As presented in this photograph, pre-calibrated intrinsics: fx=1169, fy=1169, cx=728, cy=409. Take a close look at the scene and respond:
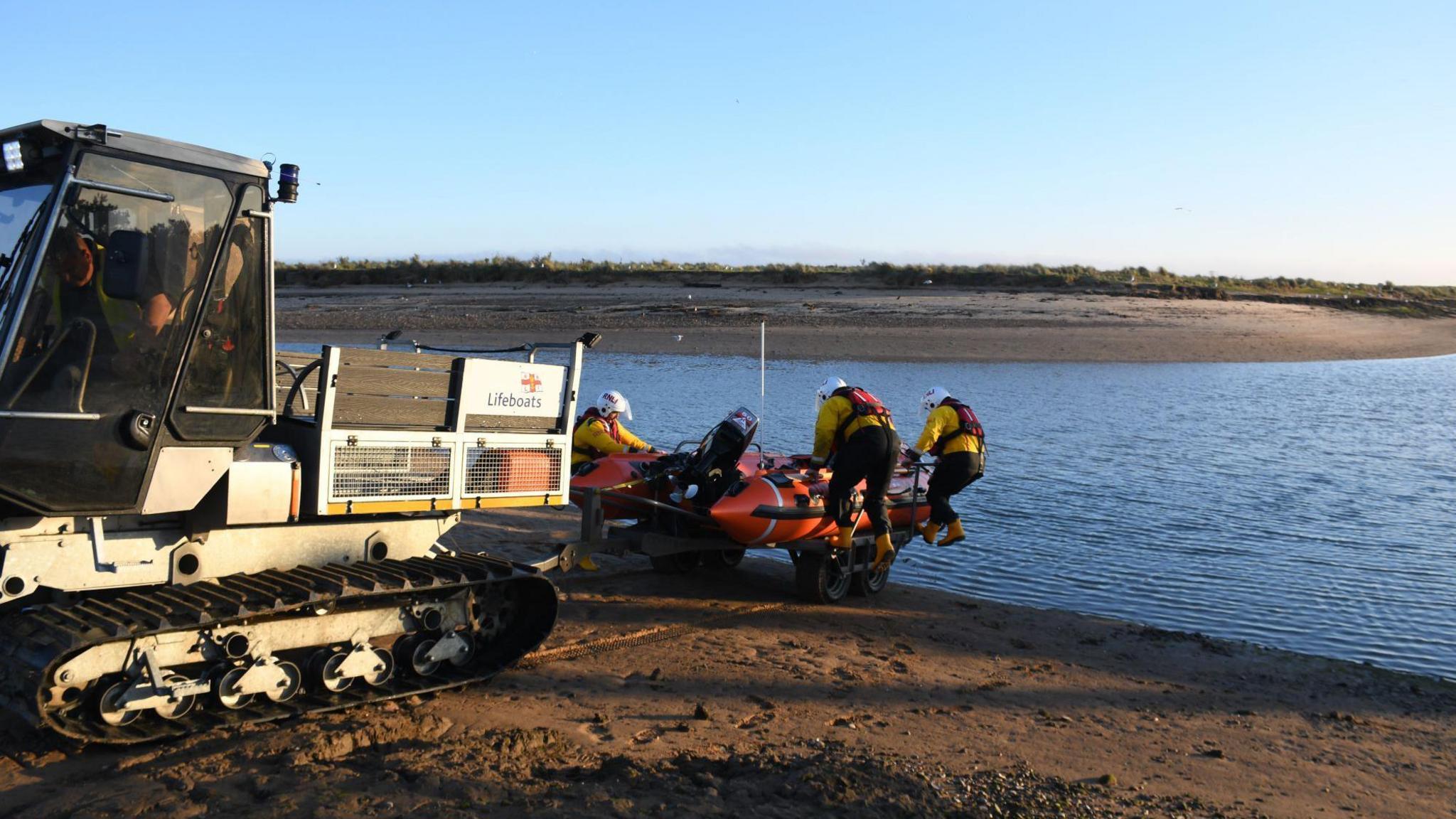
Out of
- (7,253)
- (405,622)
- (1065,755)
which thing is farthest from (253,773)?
(1065,755)

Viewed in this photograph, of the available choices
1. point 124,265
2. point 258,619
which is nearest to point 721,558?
point 258,619

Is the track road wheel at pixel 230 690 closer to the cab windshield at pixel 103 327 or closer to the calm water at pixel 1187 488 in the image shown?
the cab windshield at pixel 103 327

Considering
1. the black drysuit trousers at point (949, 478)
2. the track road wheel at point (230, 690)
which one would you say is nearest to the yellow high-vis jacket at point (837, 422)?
the black drysuit trousers at point (949, 478)

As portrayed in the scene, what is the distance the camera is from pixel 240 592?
6004 millimetres

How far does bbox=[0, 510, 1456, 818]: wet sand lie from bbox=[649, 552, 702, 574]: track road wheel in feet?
0.88

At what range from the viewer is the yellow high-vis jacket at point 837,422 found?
991cm

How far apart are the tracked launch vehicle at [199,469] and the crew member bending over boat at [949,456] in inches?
181

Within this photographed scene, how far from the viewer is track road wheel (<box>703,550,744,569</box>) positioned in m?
11.0

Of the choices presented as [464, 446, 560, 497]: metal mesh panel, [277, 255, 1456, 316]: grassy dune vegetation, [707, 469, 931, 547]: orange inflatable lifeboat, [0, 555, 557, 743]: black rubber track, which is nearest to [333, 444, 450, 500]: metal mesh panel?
[464, 446, 560, 497]: metal mesh panel

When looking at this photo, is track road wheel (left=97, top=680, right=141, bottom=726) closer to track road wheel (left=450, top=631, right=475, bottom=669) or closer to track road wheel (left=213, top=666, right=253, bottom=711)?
track road wheel (left=213, top=666, right=253, bottom=711)

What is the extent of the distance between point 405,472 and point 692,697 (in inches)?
87.8

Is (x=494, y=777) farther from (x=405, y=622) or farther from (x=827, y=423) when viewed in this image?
(x=827, y=423)

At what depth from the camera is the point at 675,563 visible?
10.8m

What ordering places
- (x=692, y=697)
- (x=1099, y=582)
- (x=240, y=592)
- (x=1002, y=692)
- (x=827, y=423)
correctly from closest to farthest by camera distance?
(x=240, y=592) → (x=692, y=697) → (x=1002, y=692) → (x=827, y=423) → (x=1099, y=582)
